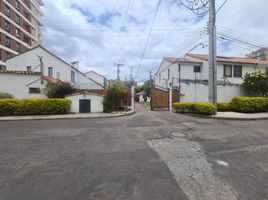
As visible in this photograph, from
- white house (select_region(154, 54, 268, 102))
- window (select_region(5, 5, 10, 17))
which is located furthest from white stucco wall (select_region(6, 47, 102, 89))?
window (select_region(5, 5, 10, 17))

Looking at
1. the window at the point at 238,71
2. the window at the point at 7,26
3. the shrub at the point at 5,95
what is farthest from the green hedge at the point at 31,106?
the window at the point at 7,26

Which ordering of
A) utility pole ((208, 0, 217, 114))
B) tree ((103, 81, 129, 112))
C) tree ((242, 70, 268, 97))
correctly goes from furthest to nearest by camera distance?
1. tree ((242, 70, 268, 97))
2. tree ((103, 81, 129, 112))
3. utility pole ((208, 0, 217, 114))

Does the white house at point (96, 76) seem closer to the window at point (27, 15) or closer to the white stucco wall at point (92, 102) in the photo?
the window at point (27, 15)

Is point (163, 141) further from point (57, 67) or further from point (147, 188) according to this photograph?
point (57, 67)

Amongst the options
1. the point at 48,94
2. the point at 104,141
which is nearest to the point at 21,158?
the point at 104,141

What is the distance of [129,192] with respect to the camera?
406cm

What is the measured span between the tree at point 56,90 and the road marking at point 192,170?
45.1ft

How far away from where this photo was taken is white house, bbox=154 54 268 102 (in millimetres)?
22723

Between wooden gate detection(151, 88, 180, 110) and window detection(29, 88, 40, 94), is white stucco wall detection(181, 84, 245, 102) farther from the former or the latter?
window detection(29, 88, 40, 94)

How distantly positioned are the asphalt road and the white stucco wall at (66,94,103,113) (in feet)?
32.2

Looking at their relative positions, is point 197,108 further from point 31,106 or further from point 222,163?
point 31,106

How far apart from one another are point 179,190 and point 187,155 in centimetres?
242

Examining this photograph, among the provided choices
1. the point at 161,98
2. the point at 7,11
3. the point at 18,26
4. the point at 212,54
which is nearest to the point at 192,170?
the point at 212,54

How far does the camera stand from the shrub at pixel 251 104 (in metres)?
18.6
